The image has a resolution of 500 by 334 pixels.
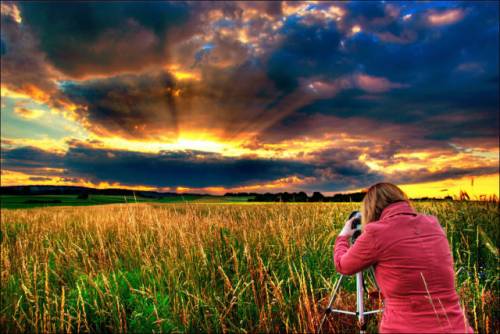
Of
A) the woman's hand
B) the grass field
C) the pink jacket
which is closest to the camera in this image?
the pink jacket

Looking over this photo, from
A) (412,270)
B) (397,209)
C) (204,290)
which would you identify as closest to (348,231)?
(397,209)

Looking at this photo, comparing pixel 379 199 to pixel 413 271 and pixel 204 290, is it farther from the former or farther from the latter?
pixel 204 290

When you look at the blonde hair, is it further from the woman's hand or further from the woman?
the woman's hand

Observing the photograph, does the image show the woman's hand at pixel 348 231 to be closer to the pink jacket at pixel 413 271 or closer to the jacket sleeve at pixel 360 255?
the jacket sleeve at pixel 360 255

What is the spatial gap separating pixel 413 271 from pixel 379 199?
27.3 inches

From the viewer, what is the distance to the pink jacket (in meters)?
3.02

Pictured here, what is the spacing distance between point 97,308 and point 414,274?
4.22m

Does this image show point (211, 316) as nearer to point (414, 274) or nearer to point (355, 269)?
point (355, 269)

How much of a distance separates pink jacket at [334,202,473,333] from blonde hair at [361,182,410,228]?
0.47 feet

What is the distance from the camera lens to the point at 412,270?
3041 millimetres

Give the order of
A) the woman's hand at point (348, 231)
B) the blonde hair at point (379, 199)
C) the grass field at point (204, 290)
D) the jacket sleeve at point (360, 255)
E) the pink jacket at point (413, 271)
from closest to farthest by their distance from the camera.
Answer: the pink jacket at point (413, 271), the jacket sleeve at point (360, 255), the blonde hair at point (379, 199), the woman's hand at point (348, 231), the grass field at point (204, 290)

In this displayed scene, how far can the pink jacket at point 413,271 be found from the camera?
9.92ft

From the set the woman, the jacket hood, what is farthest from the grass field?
the jacket hood

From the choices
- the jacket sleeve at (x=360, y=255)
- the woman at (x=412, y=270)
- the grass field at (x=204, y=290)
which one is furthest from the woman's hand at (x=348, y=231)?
the grass field at (x=204, y=290)
